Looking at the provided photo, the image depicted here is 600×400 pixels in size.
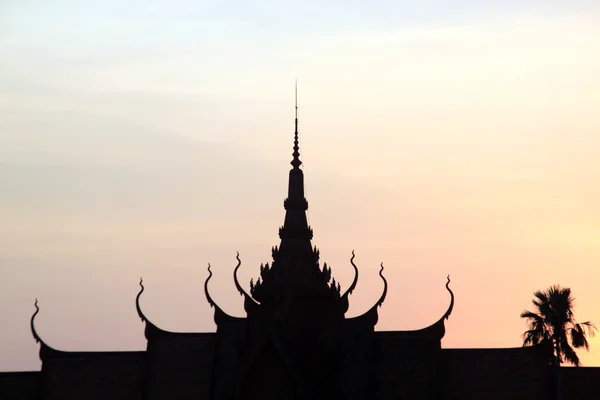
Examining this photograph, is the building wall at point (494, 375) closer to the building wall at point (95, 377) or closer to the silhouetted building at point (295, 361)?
the silhouetted building at point (295, 361)

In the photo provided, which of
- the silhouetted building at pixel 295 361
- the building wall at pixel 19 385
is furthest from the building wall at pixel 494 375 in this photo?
the building wall at pixel 19 385

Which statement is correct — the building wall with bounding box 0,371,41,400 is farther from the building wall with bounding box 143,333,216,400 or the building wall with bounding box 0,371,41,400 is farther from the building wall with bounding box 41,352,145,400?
the building wall with bounding box 143,333,216,400

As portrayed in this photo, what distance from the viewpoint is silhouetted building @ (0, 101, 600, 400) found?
88.2 metres

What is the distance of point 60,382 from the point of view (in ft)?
308

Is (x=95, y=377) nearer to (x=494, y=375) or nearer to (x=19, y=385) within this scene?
(x=19, y=385)

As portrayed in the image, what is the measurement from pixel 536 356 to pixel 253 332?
12616 mm

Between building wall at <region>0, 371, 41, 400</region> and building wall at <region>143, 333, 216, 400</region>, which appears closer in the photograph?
building wall at <region>143, 333, 216, 400</region>

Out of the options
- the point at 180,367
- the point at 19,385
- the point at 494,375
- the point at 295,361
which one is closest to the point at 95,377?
the point at 19,385

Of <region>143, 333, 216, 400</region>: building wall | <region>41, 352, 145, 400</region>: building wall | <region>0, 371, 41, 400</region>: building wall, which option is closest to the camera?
<region>143, 333, 216, 400</region>: building wall

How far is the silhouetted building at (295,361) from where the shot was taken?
88250 mm

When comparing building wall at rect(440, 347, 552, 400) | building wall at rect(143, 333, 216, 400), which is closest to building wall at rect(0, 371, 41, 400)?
building wall at rect(143, 333, 216, 400)

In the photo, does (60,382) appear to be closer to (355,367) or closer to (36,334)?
(36,334)

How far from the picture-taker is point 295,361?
88125mm

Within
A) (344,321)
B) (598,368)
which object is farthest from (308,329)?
(598,368)
